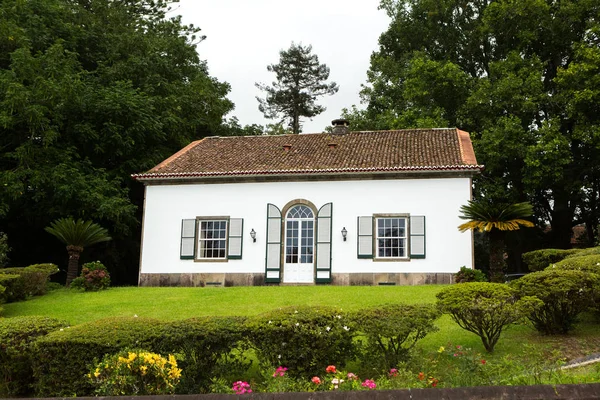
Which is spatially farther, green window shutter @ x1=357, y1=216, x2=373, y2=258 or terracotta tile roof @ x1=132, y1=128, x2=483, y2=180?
terracotta tile roof @ x1=132, y1=128, x2=483, y2=180

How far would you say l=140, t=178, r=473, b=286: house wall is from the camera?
66.2ft

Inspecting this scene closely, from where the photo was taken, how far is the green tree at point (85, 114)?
21984mm

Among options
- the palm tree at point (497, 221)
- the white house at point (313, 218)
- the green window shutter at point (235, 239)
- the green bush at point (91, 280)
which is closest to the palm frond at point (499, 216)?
the palm tree at point (497, 221)

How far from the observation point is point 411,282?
2014 cm

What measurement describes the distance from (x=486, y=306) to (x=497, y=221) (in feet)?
26.7

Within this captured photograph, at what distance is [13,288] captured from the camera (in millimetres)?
16953

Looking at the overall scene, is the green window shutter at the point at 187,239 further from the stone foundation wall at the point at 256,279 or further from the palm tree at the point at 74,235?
the palm tree at the point at 74,235

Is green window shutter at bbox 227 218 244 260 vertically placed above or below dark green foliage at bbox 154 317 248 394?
above

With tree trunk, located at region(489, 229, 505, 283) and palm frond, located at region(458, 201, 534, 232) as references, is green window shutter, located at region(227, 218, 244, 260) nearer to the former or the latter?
palm frond, located at region(458, 201, 534, 232)

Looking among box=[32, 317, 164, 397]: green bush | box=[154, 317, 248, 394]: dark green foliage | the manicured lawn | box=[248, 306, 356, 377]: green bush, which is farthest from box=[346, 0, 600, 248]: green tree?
box=[32, 317, 164, 397]: green bush

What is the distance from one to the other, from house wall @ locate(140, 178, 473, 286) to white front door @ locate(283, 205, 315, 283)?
52cm

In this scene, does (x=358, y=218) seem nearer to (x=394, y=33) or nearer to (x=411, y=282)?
(x=411, y=282)

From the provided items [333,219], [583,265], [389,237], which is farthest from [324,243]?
[583,265]

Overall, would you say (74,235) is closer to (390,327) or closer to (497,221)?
(497,221)
